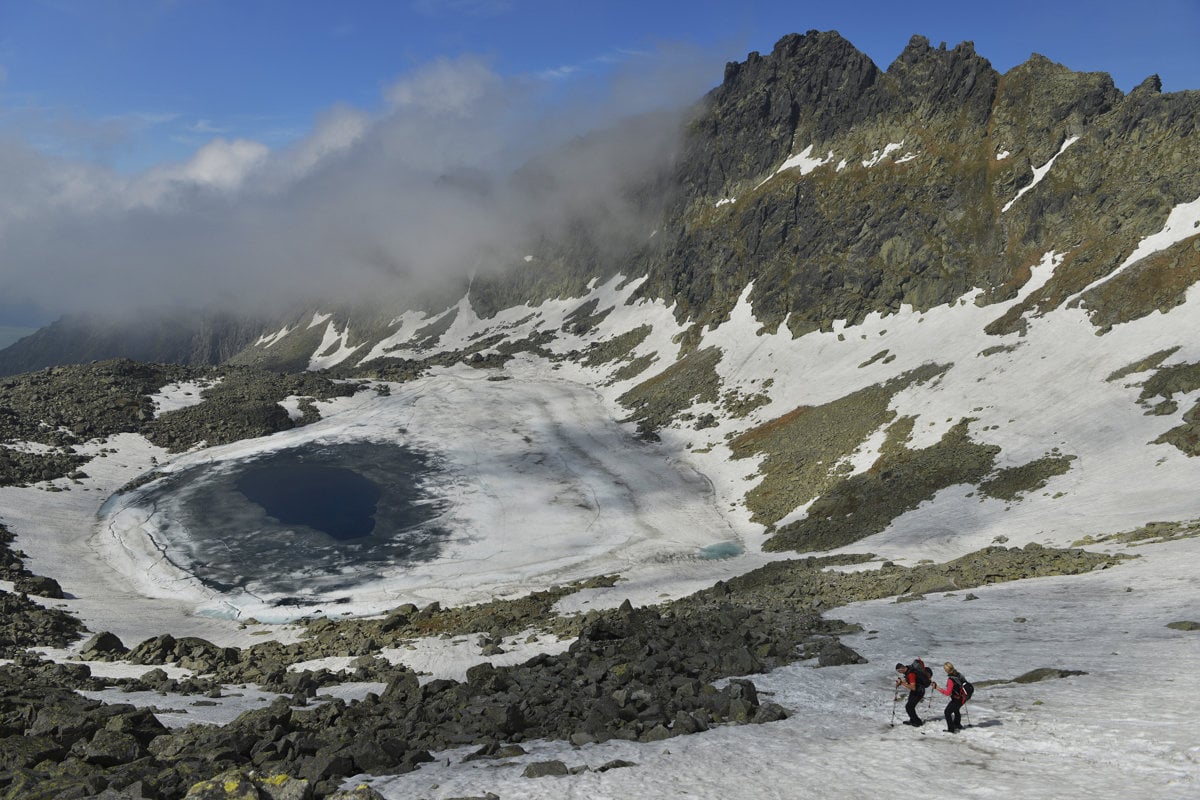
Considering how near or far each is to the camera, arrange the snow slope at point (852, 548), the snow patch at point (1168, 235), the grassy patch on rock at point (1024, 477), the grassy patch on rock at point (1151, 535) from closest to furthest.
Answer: the snow slope at point (852, 548) → the grassy patch on rock at point (1151, 535) → the grassy patch on rock at point (1024, 477) → the snow patch at point (1168, 235)

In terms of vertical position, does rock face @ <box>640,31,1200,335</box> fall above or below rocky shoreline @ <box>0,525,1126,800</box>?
above

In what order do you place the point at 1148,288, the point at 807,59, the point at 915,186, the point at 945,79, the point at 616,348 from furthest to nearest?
the point at 807,59
the point at 616,348
the point at 945,79
the point at 915,186
the point at 1148,288

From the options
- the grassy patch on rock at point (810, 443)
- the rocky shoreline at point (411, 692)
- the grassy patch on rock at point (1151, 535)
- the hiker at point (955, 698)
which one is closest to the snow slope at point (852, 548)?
the hiker at point (955, 698)

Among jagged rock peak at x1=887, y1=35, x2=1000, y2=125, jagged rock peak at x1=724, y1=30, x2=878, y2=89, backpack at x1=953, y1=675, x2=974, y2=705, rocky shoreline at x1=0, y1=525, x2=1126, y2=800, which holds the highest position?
jagged rock peak at x1=724, y1=30, x2=878, y2=89

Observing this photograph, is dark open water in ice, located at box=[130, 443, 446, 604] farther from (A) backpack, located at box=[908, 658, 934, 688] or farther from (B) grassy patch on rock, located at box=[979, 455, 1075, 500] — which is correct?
(B) grassy patch on rock, located at box=[979, 455, 1075, 500]

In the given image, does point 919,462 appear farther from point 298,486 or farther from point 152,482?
point 152,482

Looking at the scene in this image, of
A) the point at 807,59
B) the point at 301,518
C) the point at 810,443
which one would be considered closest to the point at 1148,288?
the point at 810,443

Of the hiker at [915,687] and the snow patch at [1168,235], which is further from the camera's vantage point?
the snow patch at [1168,235]

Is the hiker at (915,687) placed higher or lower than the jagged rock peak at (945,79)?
lower

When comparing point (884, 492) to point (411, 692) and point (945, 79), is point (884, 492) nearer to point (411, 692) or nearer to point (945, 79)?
point (411, 692)

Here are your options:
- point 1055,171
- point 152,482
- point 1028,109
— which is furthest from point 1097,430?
point 152,482

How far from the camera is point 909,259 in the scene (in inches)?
3497

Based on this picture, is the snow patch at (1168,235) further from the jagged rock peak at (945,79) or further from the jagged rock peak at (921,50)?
the jagged rock peak at (921,50)

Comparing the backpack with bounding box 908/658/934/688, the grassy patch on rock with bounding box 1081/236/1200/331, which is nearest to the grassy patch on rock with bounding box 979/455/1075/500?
the grassy patch on rock with bounding box 1081/236/1200/331
